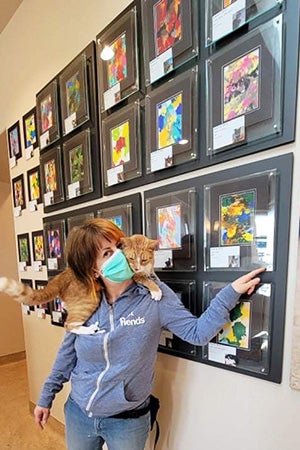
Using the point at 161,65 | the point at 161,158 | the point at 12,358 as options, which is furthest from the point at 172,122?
the point at 12,358

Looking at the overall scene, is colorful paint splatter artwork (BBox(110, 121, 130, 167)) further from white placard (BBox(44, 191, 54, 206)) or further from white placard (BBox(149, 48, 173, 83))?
white placard (BBox(44, 191, 54, 206))

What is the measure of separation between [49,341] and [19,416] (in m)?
0.84

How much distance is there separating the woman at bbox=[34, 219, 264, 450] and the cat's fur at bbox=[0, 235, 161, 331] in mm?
28

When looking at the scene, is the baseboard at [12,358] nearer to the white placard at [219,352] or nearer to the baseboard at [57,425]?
the baseboard at [57,425]

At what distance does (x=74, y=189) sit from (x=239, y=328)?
1.22 meters

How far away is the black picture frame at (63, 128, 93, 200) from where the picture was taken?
5.35ft

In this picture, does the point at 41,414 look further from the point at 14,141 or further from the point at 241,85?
the point at 14,141

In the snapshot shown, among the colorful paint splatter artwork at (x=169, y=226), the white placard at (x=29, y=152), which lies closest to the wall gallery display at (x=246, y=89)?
the colorful paint splatter artwork at (x=169, y=226)

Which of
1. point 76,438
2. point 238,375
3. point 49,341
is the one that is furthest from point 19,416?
point 238,375

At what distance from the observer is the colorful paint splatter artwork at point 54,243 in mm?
1947

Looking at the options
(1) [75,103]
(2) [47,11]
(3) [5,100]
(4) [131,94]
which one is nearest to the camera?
(4) [131,94]

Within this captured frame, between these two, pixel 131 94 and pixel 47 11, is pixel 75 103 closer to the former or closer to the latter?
pixel 131 94

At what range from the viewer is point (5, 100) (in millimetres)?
2598

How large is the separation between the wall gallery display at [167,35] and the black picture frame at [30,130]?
48.7 inches
